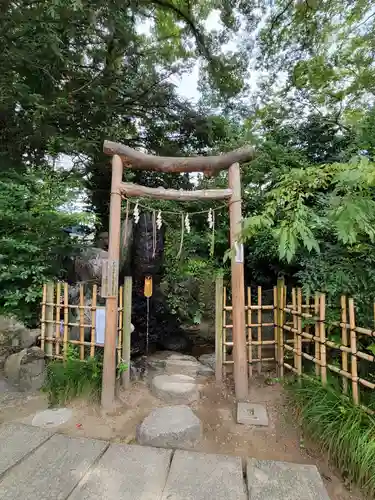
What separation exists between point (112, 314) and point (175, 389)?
1334mm

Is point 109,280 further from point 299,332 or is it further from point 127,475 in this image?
point 299,332

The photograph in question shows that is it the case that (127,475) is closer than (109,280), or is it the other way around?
(127,475)

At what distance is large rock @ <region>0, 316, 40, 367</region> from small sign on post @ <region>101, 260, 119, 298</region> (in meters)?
1.73

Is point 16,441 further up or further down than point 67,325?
further down

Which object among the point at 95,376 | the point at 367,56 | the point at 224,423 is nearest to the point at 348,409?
the point at 224,423

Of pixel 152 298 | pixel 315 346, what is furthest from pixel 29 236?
pixel 315 346

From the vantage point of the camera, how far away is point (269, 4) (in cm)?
790

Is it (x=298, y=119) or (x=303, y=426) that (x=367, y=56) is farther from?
(x=303, y=426)

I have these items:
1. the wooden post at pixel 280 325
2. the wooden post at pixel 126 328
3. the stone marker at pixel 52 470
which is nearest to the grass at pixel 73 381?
the wooden post at pixel 126 328

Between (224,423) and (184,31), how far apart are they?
376 inches

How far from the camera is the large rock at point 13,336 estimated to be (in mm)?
4484

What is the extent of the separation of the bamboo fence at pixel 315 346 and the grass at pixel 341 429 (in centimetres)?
11

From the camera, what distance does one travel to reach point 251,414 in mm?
3412

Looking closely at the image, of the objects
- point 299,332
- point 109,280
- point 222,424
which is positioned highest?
point 109,280
